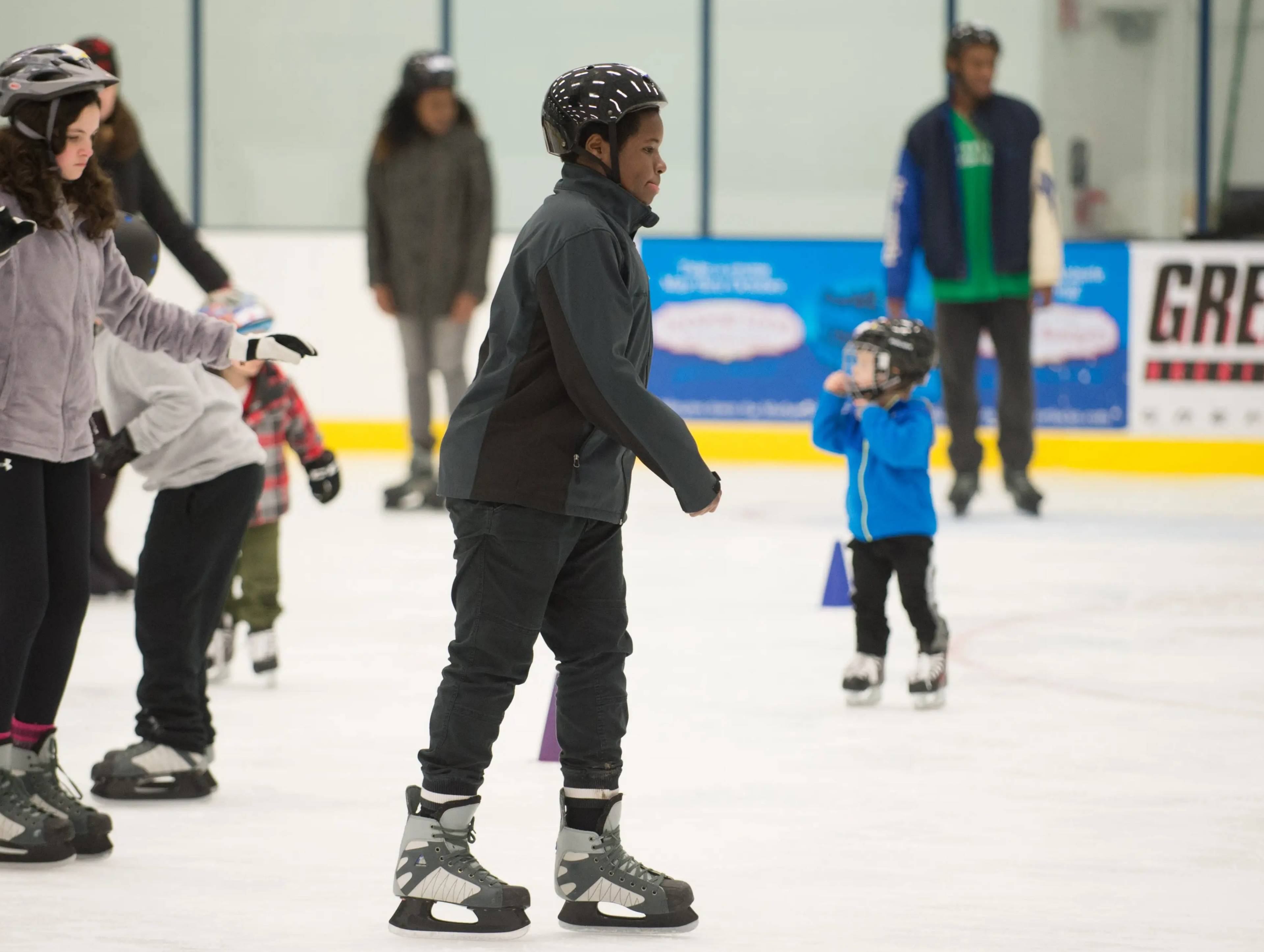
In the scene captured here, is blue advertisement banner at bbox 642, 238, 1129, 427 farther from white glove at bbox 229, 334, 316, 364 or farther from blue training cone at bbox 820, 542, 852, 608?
white glove at bbox 229, 334, 316, 364

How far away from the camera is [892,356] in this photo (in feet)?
14.6

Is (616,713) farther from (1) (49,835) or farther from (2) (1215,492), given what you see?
(2) (1215,492)

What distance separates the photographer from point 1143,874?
321cm

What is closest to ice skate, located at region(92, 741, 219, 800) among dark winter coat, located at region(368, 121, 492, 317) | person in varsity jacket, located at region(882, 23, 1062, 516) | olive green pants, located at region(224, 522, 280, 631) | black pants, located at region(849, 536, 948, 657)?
olive green pants, located at region(224, 522, 280, 631)

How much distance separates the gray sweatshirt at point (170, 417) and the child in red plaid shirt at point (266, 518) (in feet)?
2.06

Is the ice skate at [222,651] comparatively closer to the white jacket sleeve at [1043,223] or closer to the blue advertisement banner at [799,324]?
the white jacket sleeve at [1043,223]

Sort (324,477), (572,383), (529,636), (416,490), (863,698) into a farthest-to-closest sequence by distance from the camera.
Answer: (416,490)
(863,698)
(324,477)
(529,636)
(572,383)

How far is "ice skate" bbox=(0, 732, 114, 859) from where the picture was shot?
3.27m

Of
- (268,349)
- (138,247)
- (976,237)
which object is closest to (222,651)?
(138,247)

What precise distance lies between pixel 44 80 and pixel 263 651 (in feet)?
6.20

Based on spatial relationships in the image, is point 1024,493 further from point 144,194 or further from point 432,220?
point 144,194

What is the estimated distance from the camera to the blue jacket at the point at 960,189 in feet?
26.7

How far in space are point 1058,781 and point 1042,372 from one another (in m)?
6.04

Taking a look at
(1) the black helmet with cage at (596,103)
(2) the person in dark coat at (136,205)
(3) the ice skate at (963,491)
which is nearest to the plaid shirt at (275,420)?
(2) the person in dark coat at (136,205)
